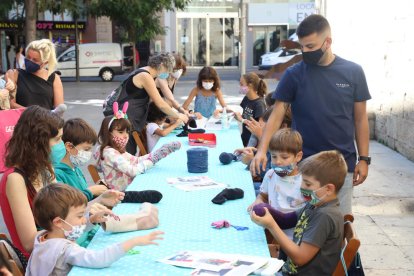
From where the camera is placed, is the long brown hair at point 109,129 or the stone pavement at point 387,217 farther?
the stone pavement at point 387,217

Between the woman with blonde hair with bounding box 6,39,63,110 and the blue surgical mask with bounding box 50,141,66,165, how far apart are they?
2225mm

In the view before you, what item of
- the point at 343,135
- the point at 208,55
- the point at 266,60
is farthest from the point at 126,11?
the point at 343,135

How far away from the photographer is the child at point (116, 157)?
4.37m

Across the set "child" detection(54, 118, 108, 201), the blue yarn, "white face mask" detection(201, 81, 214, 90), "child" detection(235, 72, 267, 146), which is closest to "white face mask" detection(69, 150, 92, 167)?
"child" detection(54, 118, 108, 201)

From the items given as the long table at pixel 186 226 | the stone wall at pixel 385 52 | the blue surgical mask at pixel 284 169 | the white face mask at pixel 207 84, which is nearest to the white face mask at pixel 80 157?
the long table at pixel 186 226

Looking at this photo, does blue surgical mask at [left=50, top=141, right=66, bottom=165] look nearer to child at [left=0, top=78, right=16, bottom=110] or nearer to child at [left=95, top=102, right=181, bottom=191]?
child at [left=95, top=102, right=181, bottom=191]

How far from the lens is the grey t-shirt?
109 inches

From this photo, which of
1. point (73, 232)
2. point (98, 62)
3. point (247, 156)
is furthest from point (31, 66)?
point (98, 62)

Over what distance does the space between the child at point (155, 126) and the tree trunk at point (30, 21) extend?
12.9 metres

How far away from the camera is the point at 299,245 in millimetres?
2826

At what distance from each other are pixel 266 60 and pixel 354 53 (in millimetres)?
17058

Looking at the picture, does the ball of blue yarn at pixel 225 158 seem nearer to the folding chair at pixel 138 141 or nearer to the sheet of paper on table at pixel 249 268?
the folding chair at pixel 138 141

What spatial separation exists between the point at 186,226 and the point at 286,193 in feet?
2.10

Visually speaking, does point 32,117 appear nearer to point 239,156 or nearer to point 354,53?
point 239,156
